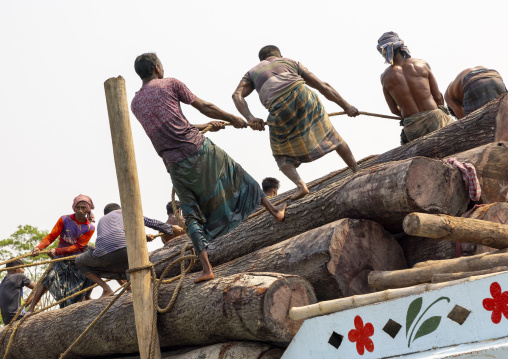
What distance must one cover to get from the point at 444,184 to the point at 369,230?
1.87 feet

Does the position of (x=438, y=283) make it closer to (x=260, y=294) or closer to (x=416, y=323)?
(x=416, y=323)

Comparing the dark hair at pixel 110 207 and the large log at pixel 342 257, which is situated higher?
the dark hair at pixel 110 207

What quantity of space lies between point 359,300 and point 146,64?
2.65 metres

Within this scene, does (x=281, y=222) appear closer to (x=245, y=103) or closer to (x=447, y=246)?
(x=245, y=103)

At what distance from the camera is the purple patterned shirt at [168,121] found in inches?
203

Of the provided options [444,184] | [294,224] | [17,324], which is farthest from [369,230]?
[17,324]

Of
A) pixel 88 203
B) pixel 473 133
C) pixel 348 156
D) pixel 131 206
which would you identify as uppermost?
pixel 88 203

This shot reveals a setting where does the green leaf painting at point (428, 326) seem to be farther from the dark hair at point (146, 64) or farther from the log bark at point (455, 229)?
the dark hair at point (146, 64)

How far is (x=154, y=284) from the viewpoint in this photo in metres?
5.00

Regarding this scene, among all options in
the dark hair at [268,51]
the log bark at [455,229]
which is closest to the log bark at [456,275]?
the log bark at [455,229]

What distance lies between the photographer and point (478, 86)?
6934 mm

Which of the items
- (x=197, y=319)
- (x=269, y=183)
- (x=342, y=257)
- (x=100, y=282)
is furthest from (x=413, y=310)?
(x=269, y=183)

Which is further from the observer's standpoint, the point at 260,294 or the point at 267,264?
→ the point at 267,264

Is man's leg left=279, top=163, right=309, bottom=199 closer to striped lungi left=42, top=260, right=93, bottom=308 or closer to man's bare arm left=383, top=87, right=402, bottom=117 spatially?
man's bare arm left=383, top=87, right=402, bottom=117
